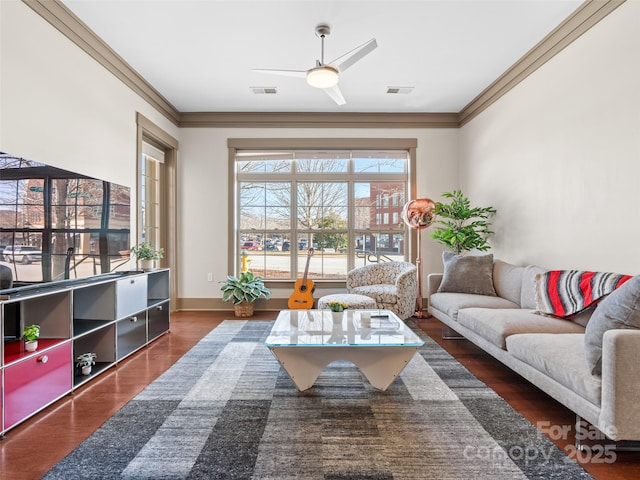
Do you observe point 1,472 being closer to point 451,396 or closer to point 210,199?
point 451,396

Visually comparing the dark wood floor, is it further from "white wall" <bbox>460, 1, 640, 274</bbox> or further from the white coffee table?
"white wall" <bbox>460, 1, 640, 274</bbox>

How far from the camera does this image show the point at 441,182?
17.0ft

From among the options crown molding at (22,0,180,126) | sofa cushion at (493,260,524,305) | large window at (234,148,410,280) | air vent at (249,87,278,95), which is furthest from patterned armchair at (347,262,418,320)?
crown molding at (22,0,180,126)

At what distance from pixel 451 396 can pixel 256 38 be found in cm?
332

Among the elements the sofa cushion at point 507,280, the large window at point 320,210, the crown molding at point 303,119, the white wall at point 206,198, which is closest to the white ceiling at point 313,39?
the crown molding at point 303,119

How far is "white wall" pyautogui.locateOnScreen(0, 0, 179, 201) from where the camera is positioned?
90.3 inches

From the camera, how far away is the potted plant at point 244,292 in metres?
4.65

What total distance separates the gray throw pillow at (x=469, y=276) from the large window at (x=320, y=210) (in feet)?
4.52

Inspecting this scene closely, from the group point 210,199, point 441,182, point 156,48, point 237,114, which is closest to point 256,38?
point 156,48

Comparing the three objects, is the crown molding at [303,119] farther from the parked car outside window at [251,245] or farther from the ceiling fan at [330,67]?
the ceiling fan at [330,67]

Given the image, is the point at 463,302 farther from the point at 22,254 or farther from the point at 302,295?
the point at 22,254

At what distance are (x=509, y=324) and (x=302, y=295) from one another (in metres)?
2.78

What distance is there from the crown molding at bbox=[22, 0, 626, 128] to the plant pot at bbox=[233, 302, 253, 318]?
8.39 feet

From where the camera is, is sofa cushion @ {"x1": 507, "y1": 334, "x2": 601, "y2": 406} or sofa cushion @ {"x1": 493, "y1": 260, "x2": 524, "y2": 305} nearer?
sofa cushion @ {"x1": 507, "y1": 334, "x2": 601, "y2": 406}
